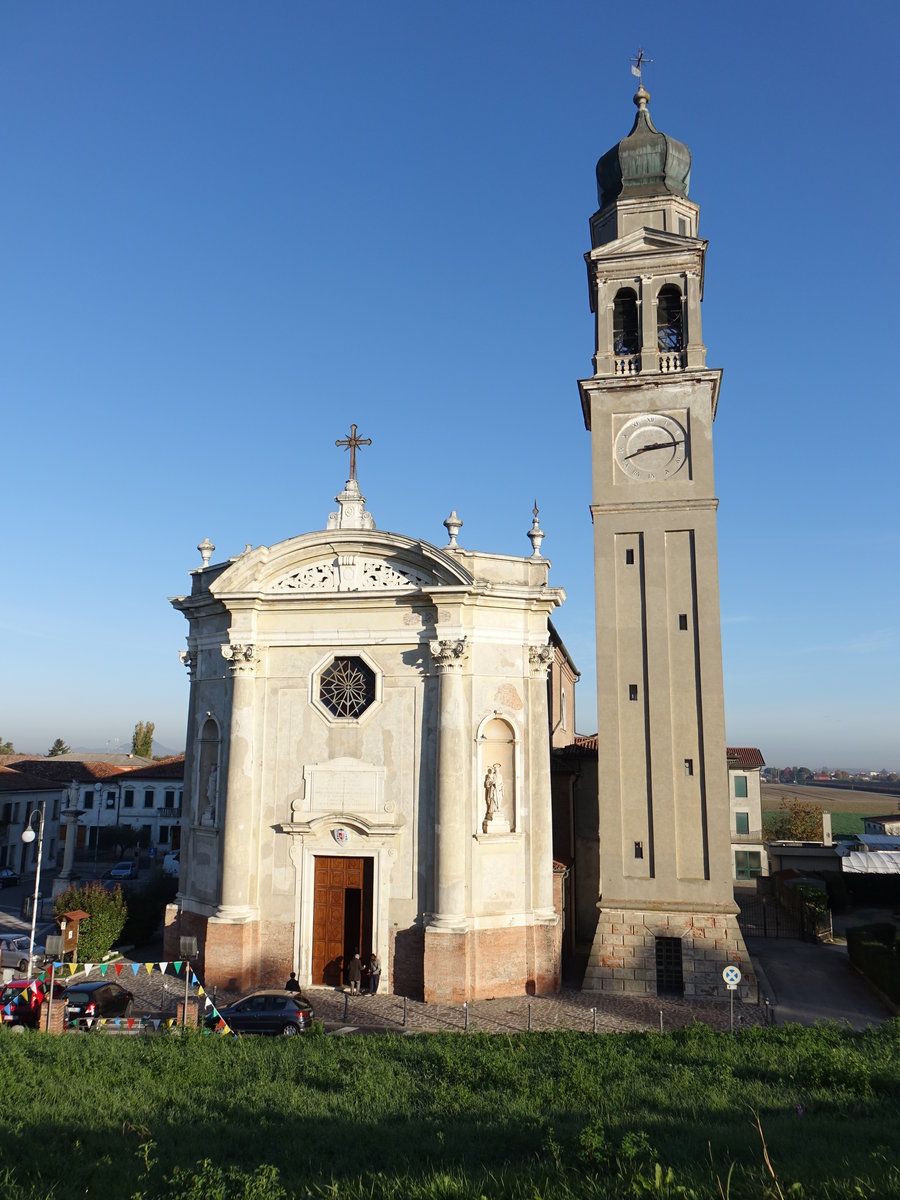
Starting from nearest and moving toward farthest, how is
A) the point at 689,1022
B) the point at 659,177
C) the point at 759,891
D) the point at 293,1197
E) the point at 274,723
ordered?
the point at 293,1197 < the point at 689,1022 < the point at 274,723 < the point at 659,177 < the point at 759,891

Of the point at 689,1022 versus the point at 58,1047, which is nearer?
the point at 58,1047

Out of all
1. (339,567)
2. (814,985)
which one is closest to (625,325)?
(339,567)

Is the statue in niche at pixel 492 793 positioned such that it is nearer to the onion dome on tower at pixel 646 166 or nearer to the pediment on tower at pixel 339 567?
the pediment on tower at pixel 339 567

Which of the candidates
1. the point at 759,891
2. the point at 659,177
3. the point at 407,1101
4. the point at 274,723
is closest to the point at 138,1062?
the point at 407,1101

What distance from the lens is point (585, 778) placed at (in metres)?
28.1

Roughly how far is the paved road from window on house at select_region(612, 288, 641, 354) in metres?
18.5

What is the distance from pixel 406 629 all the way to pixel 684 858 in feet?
31.1

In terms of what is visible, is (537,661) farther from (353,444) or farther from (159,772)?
(159,772)

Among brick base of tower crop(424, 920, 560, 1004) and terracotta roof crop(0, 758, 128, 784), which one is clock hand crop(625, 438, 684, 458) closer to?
brick base of tower crop(424, 920, 560, 1004)

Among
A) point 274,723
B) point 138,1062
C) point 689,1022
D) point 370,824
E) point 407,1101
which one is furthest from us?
point 274,723

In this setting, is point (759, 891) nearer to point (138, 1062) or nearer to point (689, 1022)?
point (689, 1022)

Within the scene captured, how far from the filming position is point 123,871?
5062cm

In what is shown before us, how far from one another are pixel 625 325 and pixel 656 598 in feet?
28.0

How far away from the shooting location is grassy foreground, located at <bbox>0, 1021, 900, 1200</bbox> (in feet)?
26.0
